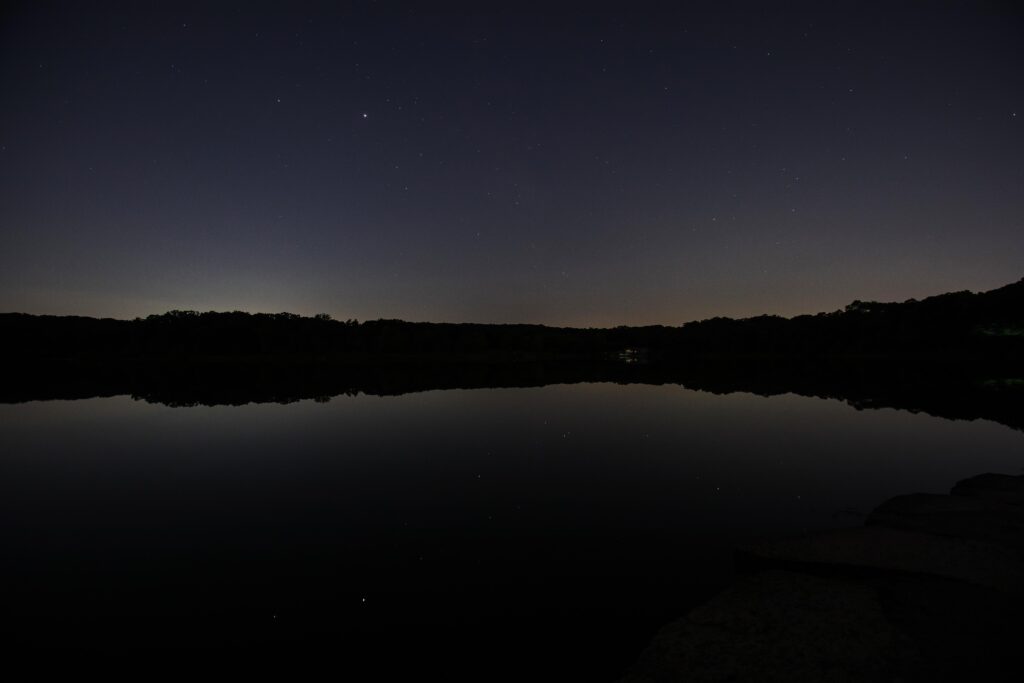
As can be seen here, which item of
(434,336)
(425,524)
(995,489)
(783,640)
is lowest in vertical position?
(425,524)

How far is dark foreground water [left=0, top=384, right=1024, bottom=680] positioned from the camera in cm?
773

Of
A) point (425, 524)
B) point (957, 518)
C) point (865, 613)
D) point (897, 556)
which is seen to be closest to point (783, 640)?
point (865, 613)

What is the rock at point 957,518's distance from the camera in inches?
381

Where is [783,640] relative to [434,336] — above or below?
below

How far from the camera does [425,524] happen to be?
40.6 feet

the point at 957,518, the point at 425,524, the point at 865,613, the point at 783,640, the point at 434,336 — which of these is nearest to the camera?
the point at 783,640

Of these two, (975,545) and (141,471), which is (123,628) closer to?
(141,471)

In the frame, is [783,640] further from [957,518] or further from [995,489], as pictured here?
[995,489]

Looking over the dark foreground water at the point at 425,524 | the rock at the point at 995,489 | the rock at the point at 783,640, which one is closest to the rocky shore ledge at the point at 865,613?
the rock at the point at 783,640

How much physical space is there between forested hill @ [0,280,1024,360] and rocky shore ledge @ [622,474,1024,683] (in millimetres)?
147580

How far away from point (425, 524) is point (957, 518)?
38.6ft

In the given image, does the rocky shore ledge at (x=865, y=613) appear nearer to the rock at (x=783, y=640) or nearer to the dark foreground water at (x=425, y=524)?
the rock at (x=783, y=640)

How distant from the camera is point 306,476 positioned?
17.3 meters

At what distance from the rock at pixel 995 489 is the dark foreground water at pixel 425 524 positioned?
143 centimetres
